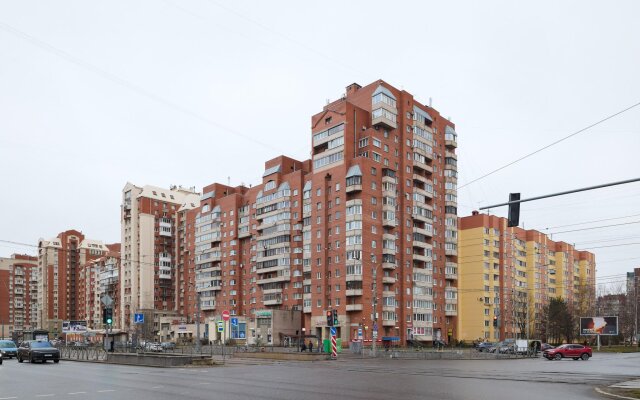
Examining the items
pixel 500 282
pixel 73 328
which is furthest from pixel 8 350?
pixel 500 282

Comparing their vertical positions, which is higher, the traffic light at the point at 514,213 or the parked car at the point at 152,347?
the traffic light at the point at 514,213

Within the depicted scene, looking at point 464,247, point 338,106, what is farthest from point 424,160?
point 464,247

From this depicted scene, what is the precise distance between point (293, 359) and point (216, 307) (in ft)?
273

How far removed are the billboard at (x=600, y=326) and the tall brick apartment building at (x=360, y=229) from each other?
26704 mm

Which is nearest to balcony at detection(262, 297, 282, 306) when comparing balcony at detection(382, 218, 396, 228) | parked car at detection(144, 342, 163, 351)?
balcony at detection(382, 218, 396, 228)

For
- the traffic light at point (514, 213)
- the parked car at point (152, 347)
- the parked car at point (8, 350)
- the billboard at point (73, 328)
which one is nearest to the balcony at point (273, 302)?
the parked car at point (152, 347)

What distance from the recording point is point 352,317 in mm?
93812

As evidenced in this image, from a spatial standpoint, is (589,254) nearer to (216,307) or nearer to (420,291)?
(420,291)

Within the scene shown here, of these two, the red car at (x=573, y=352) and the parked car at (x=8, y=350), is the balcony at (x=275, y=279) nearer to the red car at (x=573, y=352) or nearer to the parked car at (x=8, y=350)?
the red car at (x=573, y=352)

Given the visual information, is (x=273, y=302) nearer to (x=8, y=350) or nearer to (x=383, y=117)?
(x=383, y=117)

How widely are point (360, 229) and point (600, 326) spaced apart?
36803 mm

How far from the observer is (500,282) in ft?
419

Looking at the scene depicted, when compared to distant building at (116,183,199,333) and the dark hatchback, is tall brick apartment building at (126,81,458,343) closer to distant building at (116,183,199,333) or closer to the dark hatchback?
distant building at (116,183,199,333)

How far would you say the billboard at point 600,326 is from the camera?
271 ft
